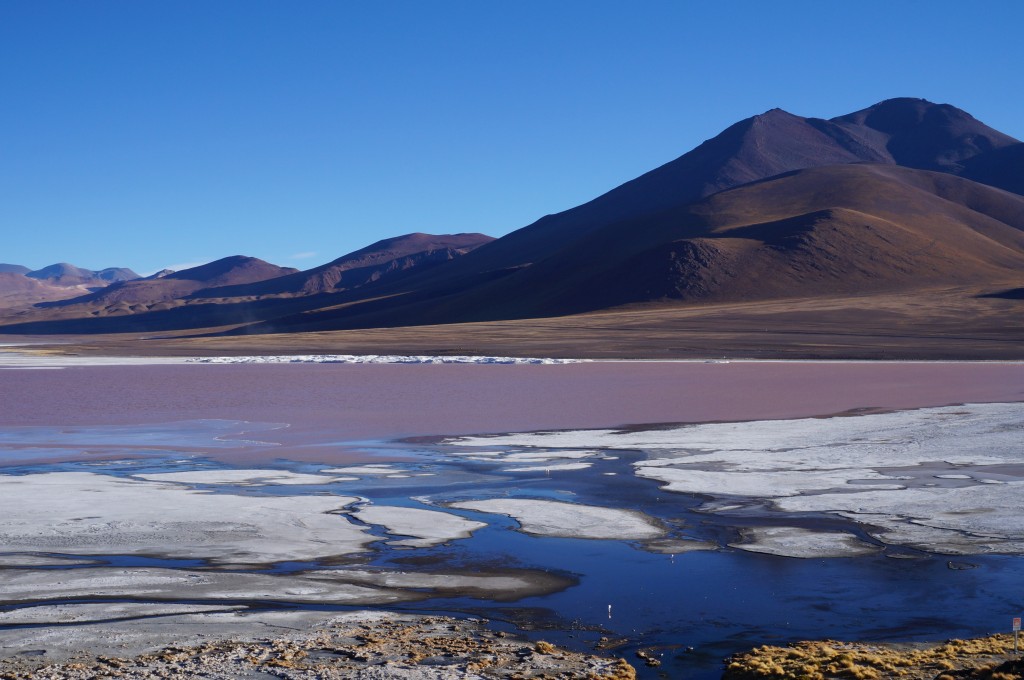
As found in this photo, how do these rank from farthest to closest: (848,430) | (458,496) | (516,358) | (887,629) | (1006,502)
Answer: (516,358)
(848,430)
(458,496)
(1006,502)
(887,629)

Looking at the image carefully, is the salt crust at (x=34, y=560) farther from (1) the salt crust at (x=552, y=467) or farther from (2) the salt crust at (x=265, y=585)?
(1) the salt crust at (x=552, y=467)

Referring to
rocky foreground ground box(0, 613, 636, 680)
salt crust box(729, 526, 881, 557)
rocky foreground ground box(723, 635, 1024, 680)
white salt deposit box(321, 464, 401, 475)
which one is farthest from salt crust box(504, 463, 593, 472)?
rocky foreground ground box(723, 635, 1024, 680)

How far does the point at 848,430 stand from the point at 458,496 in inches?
377

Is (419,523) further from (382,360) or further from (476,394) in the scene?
(382,360)

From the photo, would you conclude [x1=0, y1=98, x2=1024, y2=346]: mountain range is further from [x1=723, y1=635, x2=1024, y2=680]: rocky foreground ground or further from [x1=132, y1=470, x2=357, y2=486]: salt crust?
[x1=723, y1=635, x2=1024, y2=680]: rocky foreground ground

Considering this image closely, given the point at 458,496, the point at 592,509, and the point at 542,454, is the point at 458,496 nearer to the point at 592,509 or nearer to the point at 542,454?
the point at 592,509

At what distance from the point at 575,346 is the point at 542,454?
4414 centimetres

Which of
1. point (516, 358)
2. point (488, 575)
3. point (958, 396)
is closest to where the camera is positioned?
point (488, 575)

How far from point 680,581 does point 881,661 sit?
7.99 ft

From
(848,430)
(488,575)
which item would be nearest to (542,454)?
(848,430)

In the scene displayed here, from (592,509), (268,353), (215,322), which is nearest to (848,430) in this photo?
(592,509)

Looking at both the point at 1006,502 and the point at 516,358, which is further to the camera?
the point at 516,358

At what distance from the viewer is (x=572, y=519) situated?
11.8m

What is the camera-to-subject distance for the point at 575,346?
6109 cm
